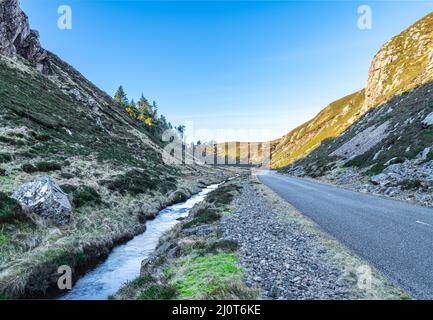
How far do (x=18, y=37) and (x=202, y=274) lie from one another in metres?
79.9

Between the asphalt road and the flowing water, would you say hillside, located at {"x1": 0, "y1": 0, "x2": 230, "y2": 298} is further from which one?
the asphalt road

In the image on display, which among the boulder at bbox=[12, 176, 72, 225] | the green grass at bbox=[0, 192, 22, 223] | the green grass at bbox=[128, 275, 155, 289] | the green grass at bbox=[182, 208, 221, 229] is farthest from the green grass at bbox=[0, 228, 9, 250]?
the green grass at bbox=[182, 208, 221, 229]

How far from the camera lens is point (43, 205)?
15516 millimetres

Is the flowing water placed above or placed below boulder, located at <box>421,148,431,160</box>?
below

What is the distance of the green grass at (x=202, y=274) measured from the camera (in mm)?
6920

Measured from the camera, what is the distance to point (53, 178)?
21781 millimetres

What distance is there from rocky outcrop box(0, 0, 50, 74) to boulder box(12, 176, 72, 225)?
186ft

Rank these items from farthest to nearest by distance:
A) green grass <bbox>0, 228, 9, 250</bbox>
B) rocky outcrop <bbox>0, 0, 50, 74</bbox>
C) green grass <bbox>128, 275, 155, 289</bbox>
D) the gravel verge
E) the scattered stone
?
rocky outcrop <bbox>0, 0, 50, 74</bbox>, green grass <bbox>0, 228, 9, 250</bbox>, green grass <bbox>128, 275, 155, 289</bbox>, the scattered stone, the gravel verge

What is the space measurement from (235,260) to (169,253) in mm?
3952

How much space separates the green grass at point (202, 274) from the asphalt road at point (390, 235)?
4437 mm

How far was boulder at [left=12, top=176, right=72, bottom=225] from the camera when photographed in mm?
15344

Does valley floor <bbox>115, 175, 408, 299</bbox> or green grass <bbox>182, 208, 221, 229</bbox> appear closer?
valley floor <bbox>115, 175, 408, 299</bbox>
